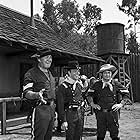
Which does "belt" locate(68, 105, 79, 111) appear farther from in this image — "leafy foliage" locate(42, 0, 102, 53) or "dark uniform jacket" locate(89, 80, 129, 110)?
"leafy foliage" locate(42, 0, 102, 53)

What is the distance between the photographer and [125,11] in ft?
103

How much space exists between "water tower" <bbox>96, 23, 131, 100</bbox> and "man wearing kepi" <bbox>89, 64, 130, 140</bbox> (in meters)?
9.88

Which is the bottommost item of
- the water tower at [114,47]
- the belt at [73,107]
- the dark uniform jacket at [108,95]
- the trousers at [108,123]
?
the trousers at [108,123]

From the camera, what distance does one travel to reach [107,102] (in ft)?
13.9

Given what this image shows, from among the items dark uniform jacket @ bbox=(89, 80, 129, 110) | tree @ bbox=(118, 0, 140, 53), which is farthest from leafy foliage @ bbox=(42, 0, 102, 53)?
dark uniform jacket @ bbox=(89, 80, 129, 110)

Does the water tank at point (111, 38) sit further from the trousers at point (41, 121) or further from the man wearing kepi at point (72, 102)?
the trousers at point (41, 121)

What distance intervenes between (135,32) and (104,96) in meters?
30.3

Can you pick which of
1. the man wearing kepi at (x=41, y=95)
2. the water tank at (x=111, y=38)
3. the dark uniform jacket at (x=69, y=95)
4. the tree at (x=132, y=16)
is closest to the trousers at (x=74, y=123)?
the dark uniform jacket at (x=69, y=95)

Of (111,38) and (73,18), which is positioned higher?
(73,18)

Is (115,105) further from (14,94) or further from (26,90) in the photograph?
(14,94)

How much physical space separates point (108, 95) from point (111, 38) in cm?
1064

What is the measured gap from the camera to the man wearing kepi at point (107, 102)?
4.21 m

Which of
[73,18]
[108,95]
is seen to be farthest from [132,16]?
[108,95]

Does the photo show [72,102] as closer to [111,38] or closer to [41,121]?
[41,121]
